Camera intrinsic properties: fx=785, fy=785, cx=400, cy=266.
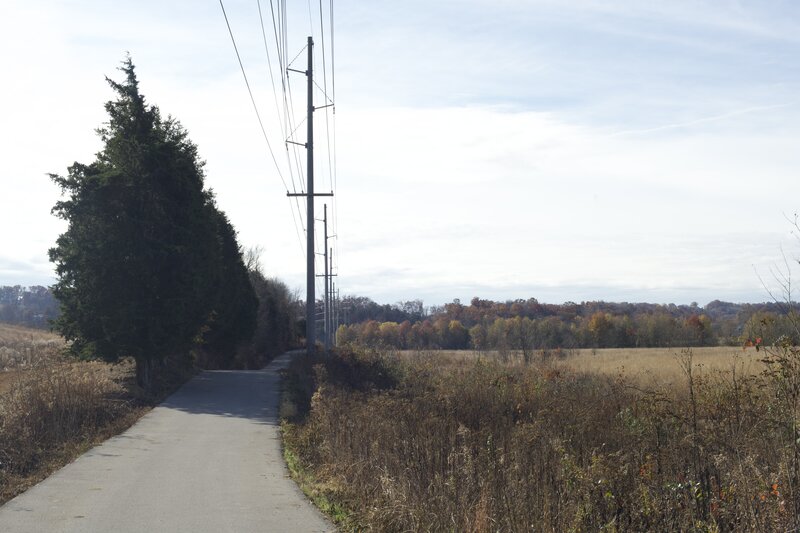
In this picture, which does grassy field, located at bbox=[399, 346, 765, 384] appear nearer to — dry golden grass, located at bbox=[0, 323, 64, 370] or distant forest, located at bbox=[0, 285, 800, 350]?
distant forest, located at bbox=[0, 285, 800, 350]

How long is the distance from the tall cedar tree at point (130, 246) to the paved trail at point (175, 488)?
20.6 ft

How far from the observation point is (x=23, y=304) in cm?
11650

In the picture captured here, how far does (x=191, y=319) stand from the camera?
80.6 feet

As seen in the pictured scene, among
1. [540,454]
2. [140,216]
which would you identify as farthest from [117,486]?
[140,216]

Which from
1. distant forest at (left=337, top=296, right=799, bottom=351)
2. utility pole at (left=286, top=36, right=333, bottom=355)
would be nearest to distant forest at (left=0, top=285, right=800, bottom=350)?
distant forest at (left=337, top=296, right=799, bottom=351)

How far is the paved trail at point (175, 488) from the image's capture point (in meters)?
8.50

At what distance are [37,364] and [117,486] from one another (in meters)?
8.55

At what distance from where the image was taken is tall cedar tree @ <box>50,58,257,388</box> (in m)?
22.3

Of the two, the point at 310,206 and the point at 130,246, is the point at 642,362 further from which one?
the point at 130,246

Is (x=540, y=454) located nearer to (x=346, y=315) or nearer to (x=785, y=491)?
(x=785, y=491)

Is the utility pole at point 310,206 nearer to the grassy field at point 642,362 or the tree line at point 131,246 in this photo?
the tree line at point 131,246

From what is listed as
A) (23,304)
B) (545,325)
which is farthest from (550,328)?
(23,304)

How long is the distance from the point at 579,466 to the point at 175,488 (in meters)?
5.40

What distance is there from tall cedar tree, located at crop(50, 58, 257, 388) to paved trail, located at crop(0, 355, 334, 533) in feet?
20.6
